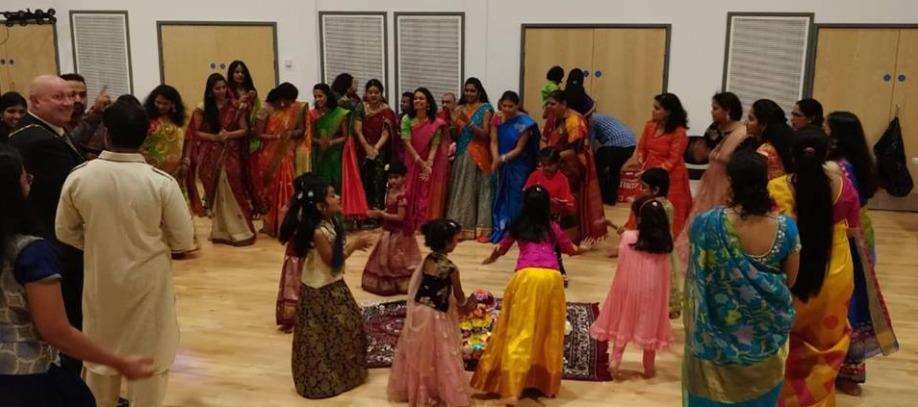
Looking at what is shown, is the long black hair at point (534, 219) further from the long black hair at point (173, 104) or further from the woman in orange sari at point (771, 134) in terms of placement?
the long black hair at point (173, 104)

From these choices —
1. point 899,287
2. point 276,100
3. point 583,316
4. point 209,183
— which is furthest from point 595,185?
point 209,183

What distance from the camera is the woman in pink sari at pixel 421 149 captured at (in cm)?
651

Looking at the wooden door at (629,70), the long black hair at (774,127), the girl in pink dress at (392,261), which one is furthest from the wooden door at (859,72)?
the girl in pink dress at (392,261)

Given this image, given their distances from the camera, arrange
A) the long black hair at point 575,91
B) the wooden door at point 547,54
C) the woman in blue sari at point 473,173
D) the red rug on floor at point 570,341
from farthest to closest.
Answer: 1. the wooden door at point 547,54
2. the long black hair at point 575,91
3. the woman in blue sari at point 473,173
4. the red rug on floor at point 570,341

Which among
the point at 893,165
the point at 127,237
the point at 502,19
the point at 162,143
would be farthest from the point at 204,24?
the point at 893,165

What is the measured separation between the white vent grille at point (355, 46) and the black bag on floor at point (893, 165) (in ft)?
17.1

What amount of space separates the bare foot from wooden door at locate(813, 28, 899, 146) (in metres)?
4.81

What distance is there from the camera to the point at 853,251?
3561mm

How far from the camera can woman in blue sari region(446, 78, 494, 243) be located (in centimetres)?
654

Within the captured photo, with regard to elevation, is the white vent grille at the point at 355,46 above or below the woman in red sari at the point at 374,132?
above

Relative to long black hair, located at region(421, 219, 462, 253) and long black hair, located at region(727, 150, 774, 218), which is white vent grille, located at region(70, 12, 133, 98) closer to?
long black hair, located at region(421, 219, 462, 253)

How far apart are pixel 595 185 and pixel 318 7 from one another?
449 cm

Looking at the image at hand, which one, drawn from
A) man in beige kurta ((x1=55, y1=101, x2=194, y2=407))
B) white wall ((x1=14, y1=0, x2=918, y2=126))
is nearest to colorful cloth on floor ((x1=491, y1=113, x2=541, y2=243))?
white wall ((x1=14, y1=0, x2=918, y2=126))

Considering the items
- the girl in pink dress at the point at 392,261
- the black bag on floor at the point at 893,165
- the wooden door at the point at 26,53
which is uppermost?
the wooden door at the point at 26,53
